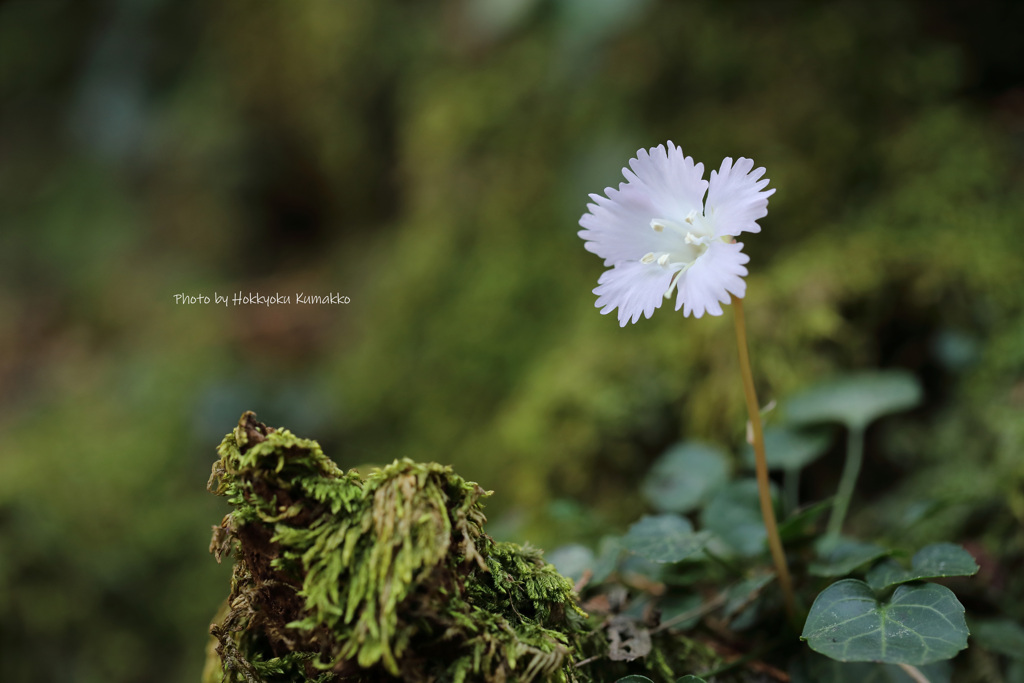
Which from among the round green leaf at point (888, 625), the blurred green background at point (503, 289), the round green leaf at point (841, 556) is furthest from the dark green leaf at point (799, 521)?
the blurred green background at point (503, 289)

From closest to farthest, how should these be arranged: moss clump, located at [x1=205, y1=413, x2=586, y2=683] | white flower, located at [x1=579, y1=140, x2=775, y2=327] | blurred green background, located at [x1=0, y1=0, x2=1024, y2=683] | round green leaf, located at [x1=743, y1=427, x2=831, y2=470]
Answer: moss clump, located at [x1=205, y1=413, x2=586, y2=683], white flower, located at [x1=579, y1=140, x2=775, y2=327], round green leaf, located at [x1=743, y1=427, x2=831, y2=470], blurred green background, located at [x1=0, y1=0, x2=1024, y2=683]

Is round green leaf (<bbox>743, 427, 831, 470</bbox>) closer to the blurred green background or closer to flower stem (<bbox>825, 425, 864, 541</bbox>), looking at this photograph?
flower stem (<bbox>825, 425, 864, 541</bbox>)

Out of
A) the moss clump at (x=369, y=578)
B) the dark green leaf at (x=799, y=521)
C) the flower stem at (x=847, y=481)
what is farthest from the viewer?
the flower stem at (x=847, y=481)

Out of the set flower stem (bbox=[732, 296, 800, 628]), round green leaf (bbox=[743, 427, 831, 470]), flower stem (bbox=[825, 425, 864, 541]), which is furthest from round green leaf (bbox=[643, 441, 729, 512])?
flower stem (bbox=[732, 296, 800, 628])

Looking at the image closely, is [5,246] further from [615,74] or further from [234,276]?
[615,74]

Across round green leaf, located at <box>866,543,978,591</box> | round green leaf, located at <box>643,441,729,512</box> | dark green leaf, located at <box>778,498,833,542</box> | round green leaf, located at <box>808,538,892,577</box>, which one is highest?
round green leaf, located at <box>643,441,729,512</box>

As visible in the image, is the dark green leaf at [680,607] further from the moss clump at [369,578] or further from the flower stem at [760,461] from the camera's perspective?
the moss clump at [369,578]
